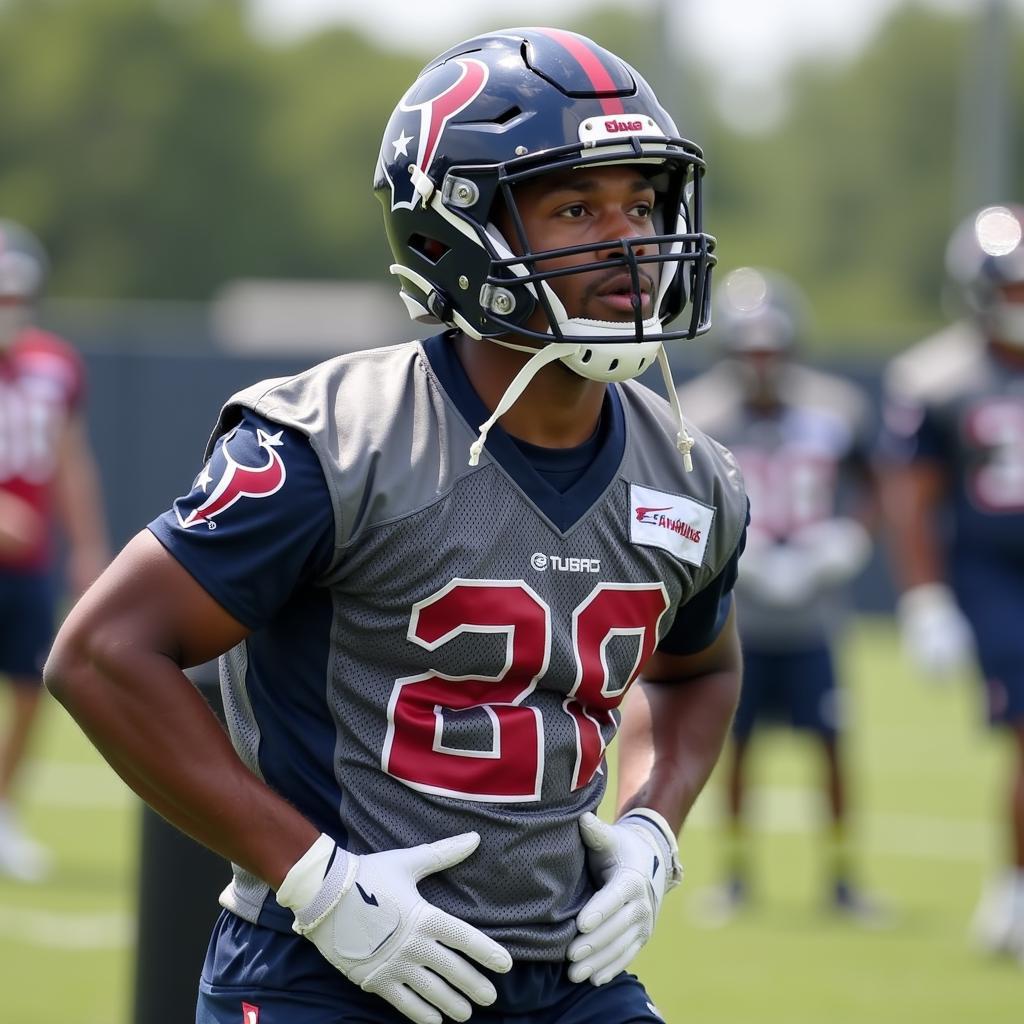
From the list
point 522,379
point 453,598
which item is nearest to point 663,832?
point 453,598

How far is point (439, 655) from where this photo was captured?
9.13 feet

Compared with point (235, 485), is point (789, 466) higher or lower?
lower

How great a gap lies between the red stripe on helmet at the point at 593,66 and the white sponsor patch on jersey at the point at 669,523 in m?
0.54

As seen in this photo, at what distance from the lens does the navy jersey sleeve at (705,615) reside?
317 centimetres

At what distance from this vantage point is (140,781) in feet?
8.93

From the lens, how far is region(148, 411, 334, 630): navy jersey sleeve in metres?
2.64

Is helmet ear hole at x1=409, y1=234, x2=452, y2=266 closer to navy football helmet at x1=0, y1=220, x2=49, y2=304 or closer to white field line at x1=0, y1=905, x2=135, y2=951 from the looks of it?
white field line at x1=0, y1=905, x2=135, y2=951

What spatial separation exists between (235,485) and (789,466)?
5.34 meters

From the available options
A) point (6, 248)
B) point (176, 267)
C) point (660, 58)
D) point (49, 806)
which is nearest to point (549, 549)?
point (6, 248)

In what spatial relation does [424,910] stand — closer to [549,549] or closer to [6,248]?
[549,549]

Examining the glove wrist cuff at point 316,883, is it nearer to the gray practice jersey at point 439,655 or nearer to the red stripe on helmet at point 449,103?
the gray practice jersey at point 439,655

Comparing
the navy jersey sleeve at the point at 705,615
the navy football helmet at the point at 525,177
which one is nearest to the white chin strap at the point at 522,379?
the navy football helmet at the point at 525,177

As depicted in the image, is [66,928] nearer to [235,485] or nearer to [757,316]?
[757,316]

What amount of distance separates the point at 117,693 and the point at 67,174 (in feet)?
181
